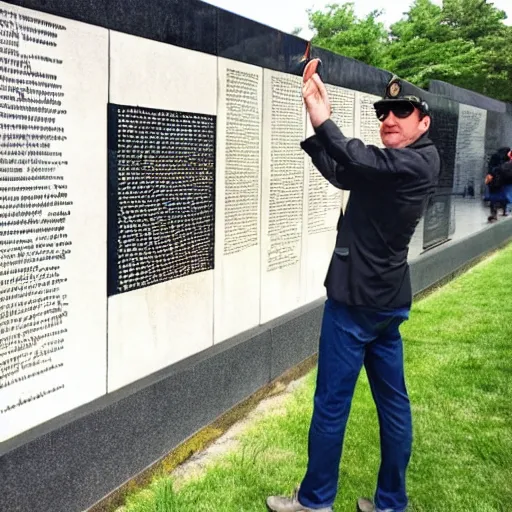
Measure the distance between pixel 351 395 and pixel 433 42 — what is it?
3785 cm

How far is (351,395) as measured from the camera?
3271mm

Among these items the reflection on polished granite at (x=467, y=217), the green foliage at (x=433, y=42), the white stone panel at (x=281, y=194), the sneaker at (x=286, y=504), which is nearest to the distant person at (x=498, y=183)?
the reflection on polished granite at (x=467, y=217)

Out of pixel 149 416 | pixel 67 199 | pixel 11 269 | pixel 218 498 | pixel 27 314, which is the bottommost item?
pixel 218 498

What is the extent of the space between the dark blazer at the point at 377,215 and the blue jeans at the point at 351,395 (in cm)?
9

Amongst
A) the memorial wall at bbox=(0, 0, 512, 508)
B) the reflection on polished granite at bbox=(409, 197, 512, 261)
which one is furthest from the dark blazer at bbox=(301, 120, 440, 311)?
the reflection on polished granite at bbox=(409, 197, 512, 261)

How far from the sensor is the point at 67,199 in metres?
3.33

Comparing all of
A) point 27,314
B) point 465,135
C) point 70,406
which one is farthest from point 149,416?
point 465,135

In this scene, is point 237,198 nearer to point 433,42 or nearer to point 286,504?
point 286,504

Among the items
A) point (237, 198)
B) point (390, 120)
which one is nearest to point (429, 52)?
point (237, 198)

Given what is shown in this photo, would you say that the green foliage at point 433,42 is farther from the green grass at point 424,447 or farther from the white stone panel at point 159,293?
the white stone panel at point 159,293

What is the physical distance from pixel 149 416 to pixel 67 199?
1261 millimetres

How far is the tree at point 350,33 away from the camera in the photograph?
34.1 metres

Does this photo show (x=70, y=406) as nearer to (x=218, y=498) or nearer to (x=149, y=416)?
(x=149, y=416)

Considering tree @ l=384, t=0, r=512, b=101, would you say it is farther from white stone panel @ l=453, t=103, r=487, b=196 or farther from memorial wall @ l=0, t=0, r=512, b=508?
memorial wall @ l=0, t=0, r=512, b=508
